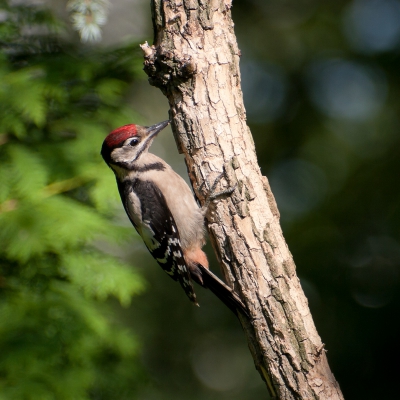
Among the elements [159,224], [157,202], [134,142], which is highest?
[134,142]

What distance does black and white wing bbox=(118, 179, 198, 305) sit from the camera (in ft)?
12.6

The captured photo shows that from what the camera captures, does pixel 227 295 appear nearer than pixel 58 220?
Yes

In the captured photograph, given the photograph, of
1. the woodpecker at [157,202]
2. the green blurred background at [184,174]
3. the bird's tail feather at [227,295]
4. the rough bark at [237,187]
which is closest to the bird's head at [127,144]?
the woodpecker at [157,202]

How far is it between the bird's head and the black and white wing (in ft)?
0.67

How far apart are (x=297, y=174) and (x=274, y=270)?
4.12 m

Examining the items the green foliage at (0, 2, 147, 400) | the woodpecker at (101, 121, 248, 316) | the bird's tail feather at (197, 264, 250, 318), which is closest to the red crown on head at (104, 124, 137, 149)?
the woodpecker at (101, 121, 248, 316)

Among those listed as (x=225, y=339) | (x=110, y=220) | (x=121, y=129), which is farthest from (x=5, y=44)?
(x=225, y=339)

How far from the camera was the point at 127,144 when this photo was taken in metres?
3.83

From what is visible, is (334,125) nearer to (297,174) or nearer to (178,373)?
(297,174)

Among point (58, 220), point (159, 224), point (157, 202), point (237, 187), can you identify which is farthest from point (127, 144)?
point (237, 187)

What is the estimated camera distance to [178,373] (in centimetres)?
820

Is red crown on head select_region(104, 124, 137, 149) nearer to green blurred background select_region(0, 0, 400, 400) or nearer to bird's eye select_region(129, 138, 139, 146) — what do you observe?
bird's eye select_region(129, 138, 139, 146)

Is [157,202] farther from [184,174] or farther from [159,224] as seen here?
[184,174]

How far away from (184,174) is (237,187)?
5039 millimetres
